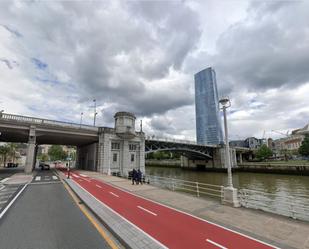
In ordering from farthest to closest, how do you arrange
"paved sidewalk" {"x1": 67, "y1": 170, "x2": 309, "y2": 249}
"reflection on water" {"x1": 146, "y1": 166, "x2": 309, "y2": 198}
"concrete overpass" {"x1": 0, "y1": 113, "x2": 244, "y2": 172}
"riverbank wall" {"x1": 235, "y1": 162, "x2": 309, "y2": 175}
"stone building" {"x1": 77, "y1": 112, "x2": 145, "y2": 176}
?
"riverbank wall" {"x1": 235, "y1": 162, "x2": 309, "y2": 175} → "stone building" {"x1": 77, "y1": 112, "x2": 145, "y2": 176} → "concrete overpass" {"x1": 0, "y1": 113, "x2": 244, "y2": 172} → "reflection on water" {"x1": 146, "y1": 166, "x2": 309, "y2": 198} → "paved sidewalk" {"x1": 67, "y1": 170, "x2": 309, "y2": 249}

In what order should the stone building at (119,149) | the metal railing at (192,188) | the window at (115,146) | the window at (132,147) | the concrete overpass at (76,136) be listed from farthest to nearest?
the window at (132,147)
the window at (115,146)
the stone building at (119,149)
the concrete overpass at (76,136)
the metal railing at (192,188)

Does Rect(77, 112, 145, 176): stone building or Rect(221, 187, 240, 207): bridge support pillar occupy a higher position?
Rect(77, 112, 145, 176): stone building

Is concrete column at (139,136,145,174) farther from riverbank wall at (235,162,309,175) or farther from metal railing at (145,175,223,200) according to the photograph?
riverbank wall at (235,162,309,175)

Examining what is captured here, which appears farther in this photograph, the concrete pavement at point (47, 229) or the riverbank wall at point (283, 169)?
the riverbank wall at point (283, 169)

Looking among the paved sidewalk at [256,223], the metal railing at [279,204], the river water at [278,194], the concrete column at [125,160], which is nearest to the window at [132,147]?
the concrete column at [125,160]

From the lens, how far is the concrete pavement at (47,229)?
5855 mm

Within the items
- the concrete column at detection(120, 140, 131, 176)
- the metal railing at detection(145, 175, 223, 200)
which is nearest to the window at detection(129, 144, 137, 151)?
the concrete column at detection(120, 140, 131, 176)

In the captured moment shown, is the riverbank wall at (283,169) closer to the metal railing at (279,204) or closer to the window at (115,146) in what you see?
the metal railing at (279,204)

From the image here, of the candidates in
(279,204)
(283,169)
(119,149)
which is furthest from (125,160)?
(283,169)

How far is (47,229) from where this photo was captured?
704 centimetres

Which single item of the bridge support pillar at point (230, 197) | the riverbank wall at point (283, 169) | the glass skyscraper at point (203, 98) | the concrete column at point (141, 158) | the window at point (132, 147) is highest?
the glass skyscraper at point (203, 98)

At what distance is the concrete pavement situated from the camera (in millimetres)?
5855

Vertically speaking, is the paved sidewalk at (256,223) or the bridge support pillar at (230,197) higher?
the bridge support pillar at (230,197)

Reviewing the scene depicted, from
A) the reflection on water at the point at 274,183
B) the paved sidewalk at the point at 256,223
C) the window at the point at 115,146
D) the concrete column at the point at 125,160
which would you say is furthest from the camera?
the concrete column at the point at 125,160
